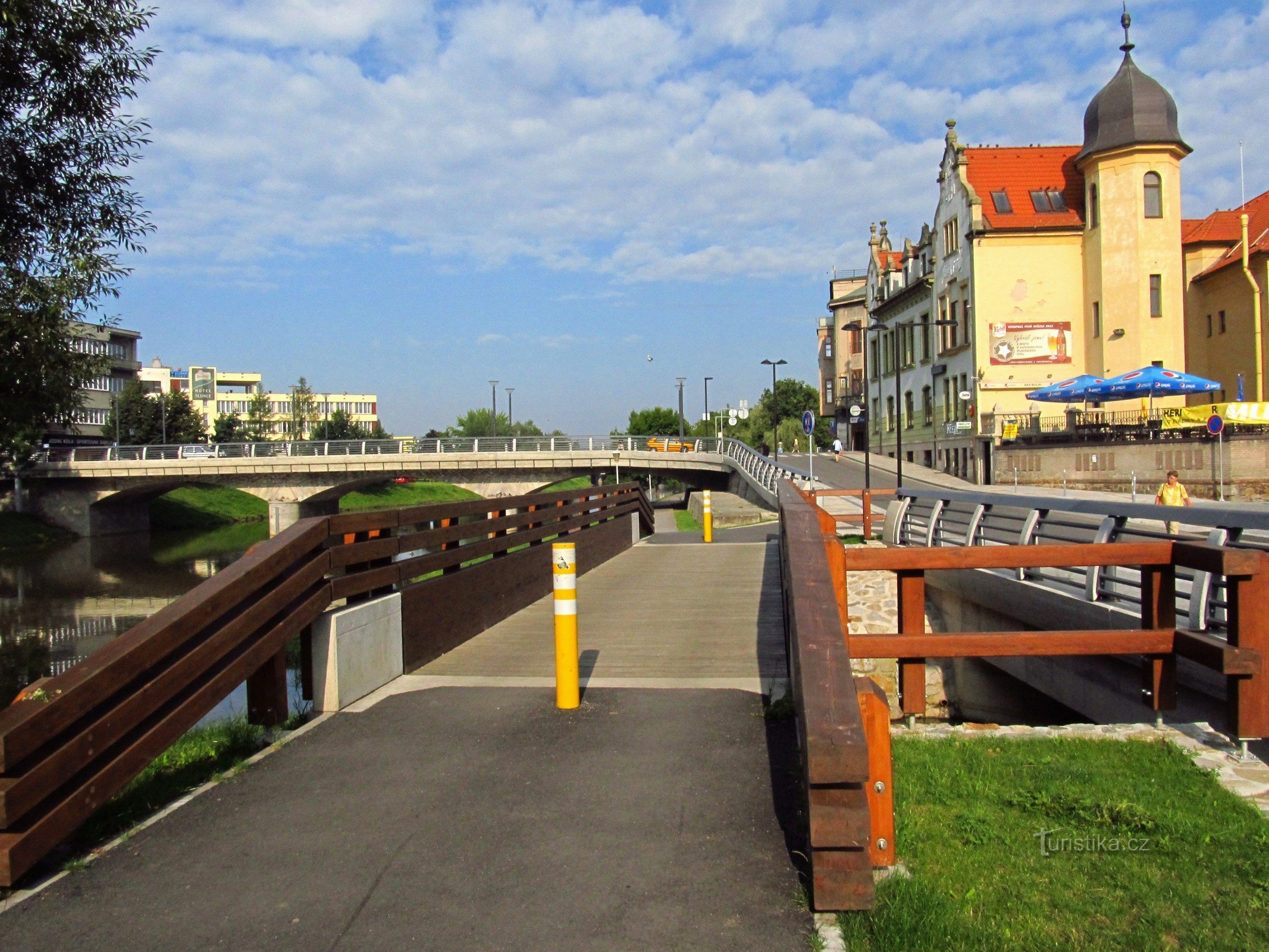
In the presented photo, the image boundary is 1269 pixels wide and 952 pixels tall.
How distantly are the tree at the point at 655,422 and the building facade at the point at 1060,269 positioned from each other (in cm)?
6516

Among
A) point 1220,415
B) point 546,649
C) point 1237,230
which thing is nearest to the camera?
point 546,649

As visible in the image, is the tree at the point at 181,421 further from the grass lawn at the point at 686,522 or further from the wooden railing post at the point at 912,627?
the wooden railing post at the point at 912,627

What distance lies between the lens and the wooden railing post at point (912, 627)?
6.46 metres

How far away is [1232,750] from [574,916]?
3.60 meters

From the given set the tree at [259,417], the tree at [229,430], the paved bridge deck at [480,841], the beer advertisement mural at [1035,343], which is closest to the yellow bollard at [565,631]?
the paved bridge deck at [480,841]

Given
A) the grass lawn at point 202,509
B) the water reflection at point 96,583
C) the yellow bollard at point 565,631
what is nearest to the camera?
the yellow bollard at point 565,631

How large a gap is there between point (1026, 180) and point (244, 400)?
137623mm

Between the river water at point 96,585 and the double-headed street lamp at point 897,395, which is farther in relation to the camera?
the double-headed street lamp at point 897,395

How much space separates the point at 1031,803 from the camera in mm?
4324

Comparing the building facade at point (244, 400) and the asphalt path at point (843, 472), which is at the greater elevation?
the building facade at point (244, 400)

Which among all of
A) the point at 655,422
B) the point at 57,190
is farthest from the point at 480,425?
the point at 57,190

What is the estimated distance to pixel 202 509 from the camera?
71.2 metres

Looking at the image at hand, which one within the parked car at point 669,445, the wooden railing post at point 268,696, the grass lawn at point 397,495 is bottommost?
the grass lawn at point 397,495

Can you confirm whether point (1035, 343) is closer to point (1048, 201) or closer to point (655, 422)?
point (1048, 201)
